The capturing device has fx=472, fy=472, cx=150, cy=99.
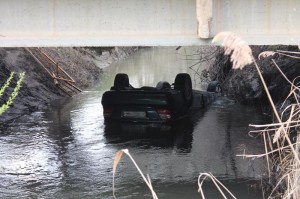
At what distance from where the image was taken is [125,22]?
754cm

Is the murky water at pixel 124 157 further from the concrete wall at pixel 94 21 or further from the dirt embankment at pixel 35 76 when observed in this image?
the concrete wall at pixel 94 21

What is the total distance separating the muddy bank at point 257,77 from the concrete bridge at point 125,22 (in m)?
7.96

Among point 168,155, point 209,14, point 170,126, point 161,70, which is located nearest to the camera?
point 209,14

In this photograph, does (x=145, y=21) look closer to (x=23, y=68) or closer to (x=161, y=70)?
(x=23, y=68)

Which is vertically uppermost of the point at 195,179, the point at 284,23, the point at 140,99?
the point at 284,23

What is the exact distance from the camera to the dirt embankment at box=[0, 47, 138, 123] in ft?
55.2

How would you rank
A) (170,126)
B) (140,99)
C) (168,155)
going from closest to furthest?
1. (168,155)
2. (140,99)
3. (170,126)

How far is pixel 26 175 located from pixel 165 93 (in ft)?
15.1

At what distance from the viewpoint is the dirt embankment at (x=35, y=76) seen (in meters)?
16.8

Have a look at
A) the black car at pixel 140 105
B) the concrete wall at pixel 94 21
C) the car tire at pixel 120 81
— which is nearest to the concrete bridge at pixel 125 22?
the concrete wall at pixel 94 21

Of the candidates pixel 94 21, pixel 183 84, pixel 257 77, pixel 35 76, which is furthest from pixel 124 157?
pixel 35 76

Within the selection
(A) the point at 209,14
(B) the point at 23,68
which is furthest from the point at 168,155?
(B) the point at 23,68

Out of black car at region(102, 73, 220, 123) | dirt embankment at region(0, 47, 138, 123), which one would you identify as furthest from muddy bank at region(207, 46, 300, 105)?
dirt embankment at region(0, 47, 138, 123)

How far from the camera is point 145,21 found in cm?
755
